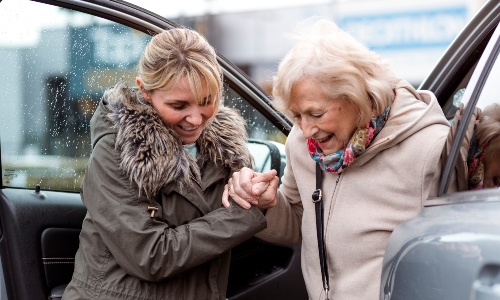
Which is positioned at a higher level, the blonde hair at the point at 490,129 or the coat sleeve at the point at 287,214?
the blonde hair at the point at 490,129

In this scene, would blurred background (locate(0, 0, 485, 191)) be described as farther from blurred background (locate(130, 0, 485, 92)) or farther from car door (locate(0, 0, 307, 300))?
blurred background (locate(130, 0, 485, 92))

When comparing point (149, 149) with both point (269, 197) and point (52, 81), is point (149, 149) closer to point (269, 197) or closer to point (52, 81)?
point (269, 197)

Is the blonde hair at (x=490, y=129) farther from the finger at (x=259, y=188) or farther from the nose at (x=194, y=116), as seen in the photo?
the nose at (x=194, y=116)

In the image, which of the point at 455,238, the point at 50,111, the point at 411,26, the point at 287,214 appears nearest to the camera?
the point at 455,238

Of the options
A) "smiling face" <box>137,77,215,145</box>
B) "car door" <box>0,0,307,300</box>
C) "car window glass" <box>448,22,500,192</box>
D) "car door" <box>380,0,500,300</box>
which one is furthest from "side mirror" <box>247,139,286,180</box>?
"car window glass" <box>448,22,500,192</box>

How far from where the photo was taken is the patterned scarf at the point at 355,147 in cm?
221

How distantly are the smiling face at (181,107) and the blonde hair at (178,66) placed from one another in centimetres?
2

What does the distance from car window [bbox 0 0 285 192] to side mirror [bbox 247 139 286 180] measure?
65 centimetres

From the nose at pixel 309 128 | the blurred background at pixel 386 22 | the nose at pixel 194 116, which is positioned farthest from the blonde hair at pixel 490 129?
the blurred background at pixel 386 22

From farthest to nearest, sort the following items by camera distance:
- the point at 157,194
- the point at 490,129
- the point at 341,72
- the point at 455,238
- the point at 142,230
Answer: the point at 157,194 < the point at 142,230 < the point at 341,72 < the point at 490,129 < the point at 455,238

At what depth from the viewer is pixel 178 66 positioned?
2406 mm

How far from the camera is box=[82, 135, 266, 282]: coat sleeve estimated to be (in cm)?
232

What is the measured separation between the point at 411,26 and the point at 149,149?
45.4ft

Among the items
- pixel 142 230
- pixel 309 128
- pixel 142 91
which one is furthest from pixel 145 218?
pixel 309 128
